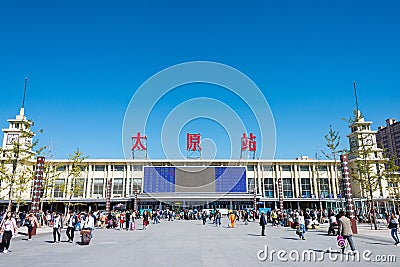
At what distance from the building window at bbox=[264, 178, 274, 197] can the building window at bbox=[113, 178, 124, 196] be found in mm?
29188

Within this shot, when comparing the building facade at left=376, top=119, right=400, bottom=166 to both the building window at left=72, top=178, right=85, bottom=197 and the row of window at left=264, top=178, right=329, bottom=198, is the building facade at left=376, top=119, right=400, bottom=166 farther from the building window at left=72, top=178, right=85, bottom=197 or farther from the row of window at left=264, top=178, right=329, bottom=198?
the building window at left=72, top=178, right=85, bottom=197

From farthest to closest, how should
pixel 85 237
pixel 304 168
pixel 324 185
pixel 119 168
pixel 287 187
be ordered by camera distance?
pixel 304 168 < pixel 119 168 < pixel 287 187 < pixel 324 185 < pixel 85 237

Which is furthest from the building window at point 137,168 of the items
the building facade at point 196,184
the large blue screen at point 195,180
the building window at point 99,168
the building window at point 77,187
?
the building window at point 77,187

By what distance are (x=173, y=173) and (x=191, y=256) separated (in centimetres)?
4844

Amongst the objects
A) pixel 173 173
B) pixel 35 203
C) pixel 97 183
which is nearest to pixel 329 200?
pixel 173 173

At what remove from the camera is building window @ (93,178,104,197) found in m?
65.8

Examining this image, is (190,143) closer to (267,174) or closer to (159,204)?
(159,204)

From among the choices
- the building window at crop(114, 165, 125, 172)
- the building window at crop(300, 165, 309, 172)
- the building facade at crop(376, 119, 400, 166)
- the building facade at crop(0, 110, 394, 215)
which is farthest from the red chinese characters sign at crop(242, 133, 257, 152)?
the building facade at crop(376, 119, 400, 166)

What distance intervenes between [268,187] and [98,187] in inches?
1366

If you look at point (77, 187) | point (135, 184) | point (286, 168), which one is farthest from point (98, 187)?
point (286, 168)

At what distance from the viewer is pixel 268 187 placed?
220 feet

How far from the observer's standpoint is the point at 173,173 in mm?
59312

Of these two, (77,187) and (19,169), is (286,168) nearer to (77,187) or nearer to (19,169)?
(77,187)

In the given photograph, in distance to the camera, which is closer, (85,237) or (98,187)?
(85,237)
